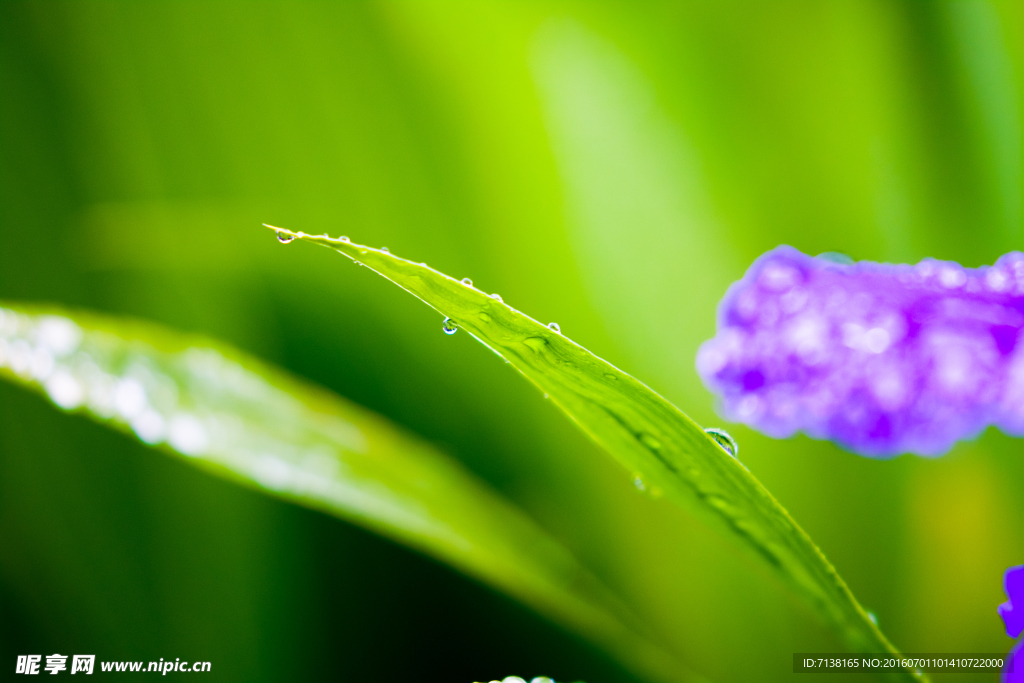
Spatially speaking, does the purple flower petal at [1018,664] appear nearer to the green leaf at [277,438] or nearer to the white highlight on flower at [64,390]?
the green leaf at [277,438]

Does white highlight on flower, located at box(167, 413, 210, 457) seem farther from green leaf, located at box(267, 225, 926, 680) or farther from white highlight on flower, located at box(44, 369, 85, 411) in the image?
green leaf, located at box(267, 225, 926, 680)

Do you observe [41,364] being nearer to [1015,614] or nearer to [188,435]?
[188,435]

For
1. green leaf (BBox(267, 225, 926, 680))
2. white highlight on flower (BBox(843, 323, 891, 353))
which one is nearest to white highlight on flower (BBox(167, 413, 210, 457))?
green leaf (BBox(267, 225, 926, 680))

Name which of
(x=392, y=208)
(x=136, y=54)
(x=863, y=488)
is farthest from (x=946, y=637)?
(x=136, y=54)

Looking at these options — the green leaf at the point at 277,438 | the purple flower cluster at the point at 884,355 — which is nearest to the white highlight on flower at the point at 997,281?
the purple flower cluster at the point at 884,355

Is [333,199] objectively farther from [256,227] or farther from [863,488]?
[863,488]
